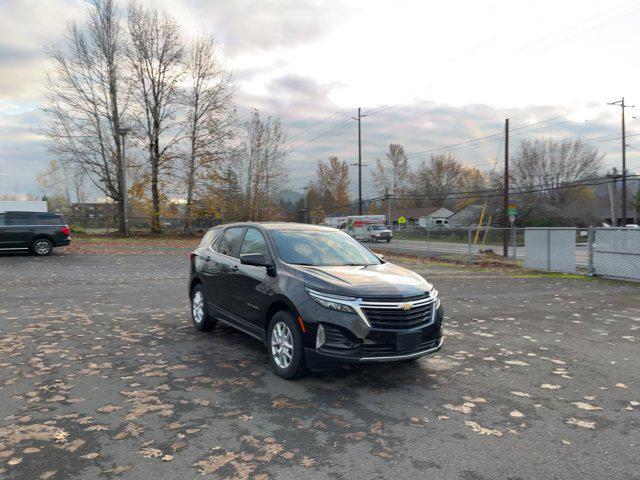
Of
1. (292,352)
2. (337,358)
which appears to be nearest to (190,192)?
(292,352)

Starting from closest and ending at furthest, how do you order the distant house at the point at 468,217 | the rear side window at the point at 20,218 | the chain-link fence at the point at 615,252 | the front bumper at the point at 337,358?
the front bumper at the point at 337,358, the chain-link fence at the point at 615,252, the rear side window at the point at 20,218, the distant house at the point at 468,217

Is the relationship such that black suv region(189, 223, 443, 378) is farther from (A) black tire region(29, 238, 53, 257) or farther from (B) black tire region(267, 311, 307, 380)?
(A) black tire region(29, 238, 53, 257)

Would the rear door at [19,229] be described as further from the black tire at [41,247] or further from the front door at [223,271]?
the front door at [223,271]

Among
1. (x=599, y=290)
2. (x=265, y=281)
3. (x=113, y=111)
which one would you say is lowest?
(x=599, y=290)

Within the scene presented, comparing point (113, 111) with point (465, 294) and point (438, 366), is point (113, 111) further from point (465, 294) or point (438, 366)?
point (438, 366)

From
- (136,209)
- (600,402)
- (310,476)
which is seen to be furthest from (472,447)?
(136,209)

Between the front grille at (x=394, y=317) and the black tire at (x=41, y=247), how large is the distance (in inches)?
756

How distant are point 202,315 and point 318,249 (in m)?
2.38

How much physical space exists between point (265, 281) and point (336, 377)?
4.42ft

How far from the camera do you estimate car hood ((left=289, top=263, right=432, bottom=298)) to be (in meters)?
4.79

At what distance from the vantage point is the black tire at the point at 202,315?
7.18 m

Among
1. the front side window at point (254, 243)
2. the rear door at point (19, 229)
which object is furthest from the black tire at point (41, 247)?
the front side window at point (254, 243)

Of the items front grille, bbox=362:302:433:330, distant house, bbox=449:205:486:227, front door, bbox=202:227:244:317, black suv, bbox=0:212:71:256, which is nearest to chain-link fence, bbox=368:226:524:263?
front door, bbox=202:227:244:317

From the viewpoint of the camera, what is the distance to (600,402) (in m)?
4.53
